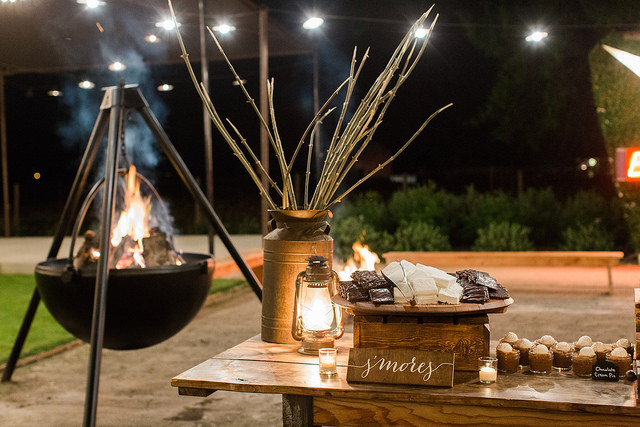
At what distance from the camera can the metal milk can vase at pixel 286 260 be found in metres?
2.20

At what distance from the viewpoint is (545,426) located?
5.17 ft

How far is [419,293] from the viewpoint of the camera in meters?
1.80

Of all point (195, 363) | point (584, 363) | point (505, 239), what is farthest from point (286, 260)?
point (505, 239)

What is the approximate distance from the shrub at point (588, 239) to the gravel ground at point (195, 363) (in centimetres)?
196

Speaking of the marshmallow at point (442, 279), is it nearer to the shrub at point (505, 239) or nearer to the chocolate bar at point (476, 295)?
the chocolate bar at point (476, 295)

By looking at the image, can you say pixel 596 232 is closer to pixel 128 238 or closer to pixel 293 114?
pixel 128 238

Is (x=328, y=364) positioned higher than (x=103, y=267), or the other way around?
(x=103, y=267)

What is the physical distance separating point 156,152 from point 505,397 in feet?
66.3

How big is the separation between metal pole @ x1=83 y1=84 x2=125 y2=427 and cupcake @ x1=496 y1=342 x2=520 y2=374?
1.79m

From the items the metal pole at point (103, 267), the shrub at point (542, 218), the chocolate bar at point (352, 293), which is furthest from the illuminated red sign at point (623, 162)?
the chocolate bar at point (352, 293)

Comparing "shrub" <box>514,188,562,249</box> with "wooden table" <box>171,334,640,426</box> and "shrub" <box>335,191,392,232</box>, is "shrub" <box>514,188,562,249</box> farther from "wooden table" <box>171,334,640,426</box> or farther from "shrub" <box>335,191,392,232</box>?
"wooden table" <box>171,334,640,426</box>

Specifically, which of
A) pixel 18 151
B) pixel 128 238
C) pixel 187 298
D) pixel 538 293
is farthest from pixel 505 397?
pixel 18 151

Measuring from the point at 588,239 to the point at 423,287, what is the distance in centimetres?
879

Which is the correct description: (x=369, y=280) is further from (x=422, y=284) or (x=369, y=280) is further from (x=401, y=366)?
(x=401, y=366)
